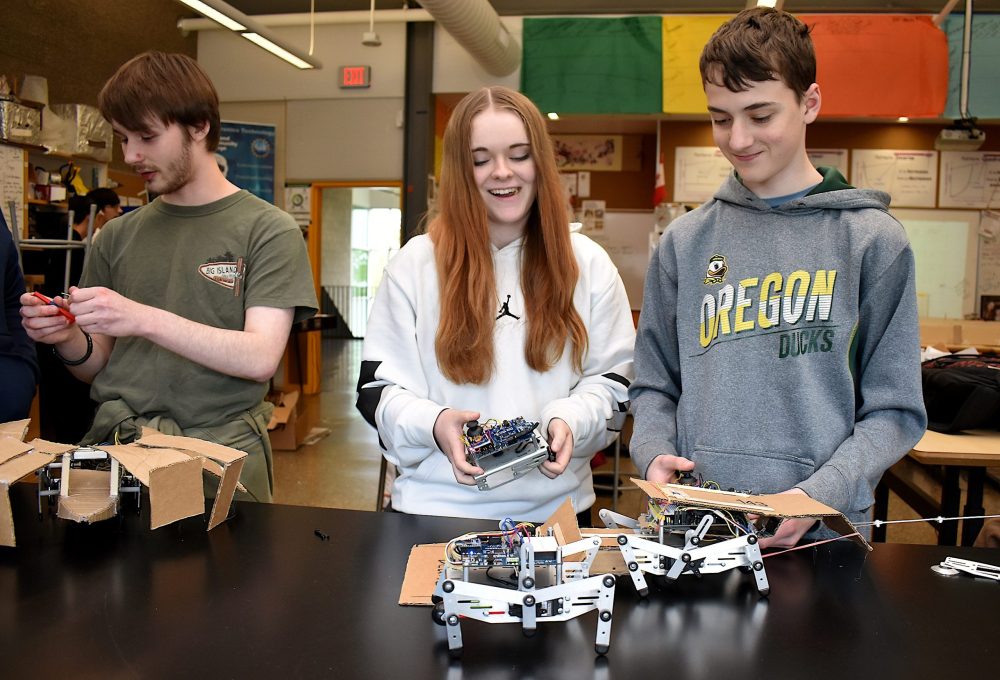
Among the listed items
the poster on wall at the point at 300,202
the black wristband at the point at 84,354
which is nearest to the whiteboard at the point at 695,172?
the poster on wall at the point at 300,202

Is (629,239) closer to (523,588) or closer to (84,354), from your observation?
(84,354)

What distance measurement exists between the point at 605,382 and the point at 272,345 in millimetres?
633

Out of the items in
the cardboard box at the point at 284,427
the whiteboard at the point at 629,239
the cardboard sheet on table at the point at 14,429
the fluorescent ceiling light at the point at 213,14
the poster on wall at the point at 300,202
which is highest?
the fluorescent ceiling light at the point at 213,14

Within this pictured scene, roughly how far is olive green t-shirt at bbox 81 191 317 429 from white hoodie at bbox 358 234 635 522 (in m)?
0.23

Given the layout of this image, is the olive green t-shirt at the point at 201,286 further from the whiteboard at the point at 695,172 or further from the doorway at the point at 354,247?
the doorway at the point at 354,247

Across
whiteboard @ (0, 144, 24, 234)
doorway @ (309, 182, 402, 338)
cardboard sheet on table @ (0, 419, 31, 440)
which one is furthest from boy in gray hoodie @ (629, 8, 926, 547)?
doorway @ (309, 182, 402, 338)

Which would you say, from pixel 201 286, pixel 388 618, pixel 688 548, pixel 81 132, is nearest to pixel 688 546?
pixel 688 548

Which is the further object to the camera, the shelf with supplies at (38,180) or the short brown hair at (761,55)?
the shelf with supplies at (38,180)

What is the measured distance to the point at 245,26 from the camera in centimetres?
560

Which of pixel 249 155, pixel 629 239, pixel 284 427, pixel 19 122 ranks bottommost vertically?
pixel 284 427

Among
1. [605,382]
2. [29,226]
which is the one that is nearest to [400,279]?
A: [605,382]

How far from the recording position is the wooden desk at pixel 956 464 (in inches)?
93.5

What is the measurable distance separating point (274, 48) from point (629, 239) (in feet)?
12.2

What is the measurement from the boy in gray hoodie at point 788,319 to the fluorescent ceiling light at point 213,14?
4.52 meters
